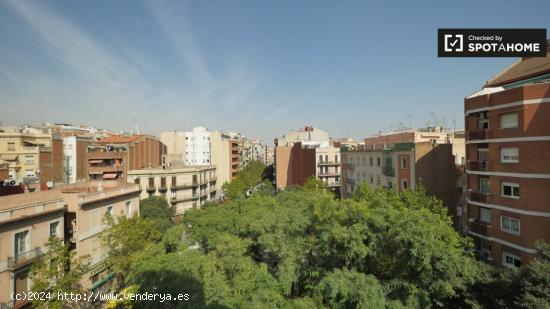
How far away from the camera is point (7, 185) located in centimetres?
2339

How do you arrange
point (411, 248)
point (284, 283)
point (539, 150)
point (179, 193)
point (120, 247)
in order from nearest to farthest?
point (411, 248) < point (284, 283) < point (539, 150) < point (120, 247) < point (179, 193)

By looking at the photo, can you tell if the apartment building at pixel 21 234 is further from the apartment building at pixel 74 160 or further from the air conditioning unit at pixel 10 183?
the apartment building at pixel 74 160

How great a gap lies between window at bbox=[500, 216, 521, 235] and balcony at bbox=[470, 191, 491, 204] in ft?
5.16

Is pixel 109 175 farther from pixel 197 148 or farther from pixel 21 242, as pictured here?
pixel 21 242

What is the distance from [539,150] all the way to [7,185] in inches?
1478

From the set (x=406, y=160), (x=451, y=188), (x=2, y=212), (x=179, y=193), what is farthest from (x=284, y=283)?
(x=179, y=193)

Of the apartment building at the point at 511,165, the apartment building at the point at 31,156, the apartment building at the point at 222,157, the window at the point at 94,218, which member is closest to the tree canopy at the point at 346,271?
the apartment building at the point at 511,165

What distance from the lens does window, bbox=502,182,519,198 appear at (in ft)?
63.9

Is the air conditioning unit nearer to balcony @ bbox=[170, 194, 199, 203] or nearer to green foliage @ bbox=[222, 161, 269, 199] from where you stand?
green foliage @ bbox=[222, 161, 269, 199]

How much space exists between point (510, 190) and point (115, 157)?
52.3 metres

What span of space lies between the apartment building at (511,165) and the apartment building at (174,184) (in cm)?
4137

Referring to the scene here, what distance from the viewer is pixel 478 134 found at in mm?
21984

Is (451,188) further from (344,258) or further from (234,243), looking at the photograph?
(234,243)

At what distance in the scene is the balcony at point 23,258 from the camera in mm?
17156
